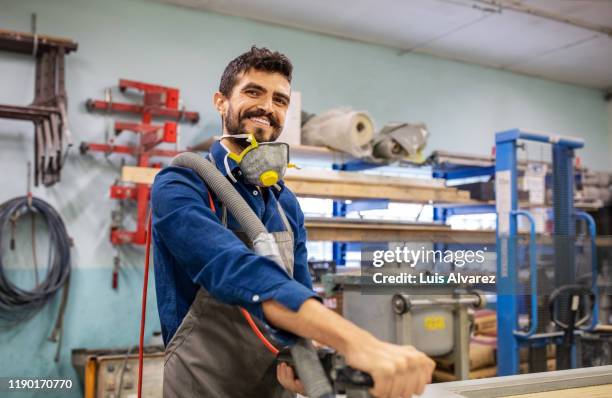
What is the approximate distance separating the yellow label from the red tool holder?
2244mm

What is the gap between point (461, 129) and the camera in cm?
684

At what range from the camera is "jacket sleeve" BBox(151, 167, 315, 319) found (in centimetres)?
106

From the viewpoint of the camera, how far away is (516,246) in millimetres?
3865

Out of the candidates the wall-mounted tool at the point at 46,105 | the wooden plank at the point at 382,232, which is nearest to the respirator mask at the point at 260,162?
the wooden plank at the point at 382,232

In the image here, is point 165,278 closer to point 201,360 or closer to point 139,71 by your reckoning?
point 201,360

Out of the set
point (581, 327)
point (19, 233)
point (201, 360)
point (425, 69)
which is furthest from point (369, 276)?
point (425, 69)

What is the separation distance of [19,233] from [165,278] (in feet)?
12.1

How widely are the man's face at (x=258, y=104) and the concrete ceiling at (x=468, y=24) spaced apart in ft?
12.9

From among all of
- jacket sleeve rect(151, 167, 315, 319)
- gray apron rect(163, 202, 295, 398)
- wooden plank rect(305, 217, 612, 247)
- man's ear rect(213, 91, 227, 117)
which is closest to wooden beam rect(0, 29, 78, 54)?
wooden plank rect(305, 217, 612, 247)

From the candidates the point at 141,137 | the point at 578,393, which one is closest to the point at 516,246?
the point at 578,393

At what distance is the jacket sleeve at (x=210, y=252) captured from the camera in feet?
3.48

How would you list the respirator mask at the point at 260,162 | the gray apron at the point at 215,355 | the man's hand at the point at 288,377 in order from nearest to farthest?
the man's hand at the point at 288,377
the gray apron at the point at 215,355
the respirator mask at the point at 260,162

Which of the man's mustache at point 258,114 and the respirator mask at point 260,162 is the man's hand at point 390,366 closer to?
the respirator mask at point 260,162

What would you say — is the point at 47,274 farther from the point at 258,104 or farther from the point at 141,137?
the point at 258,104
